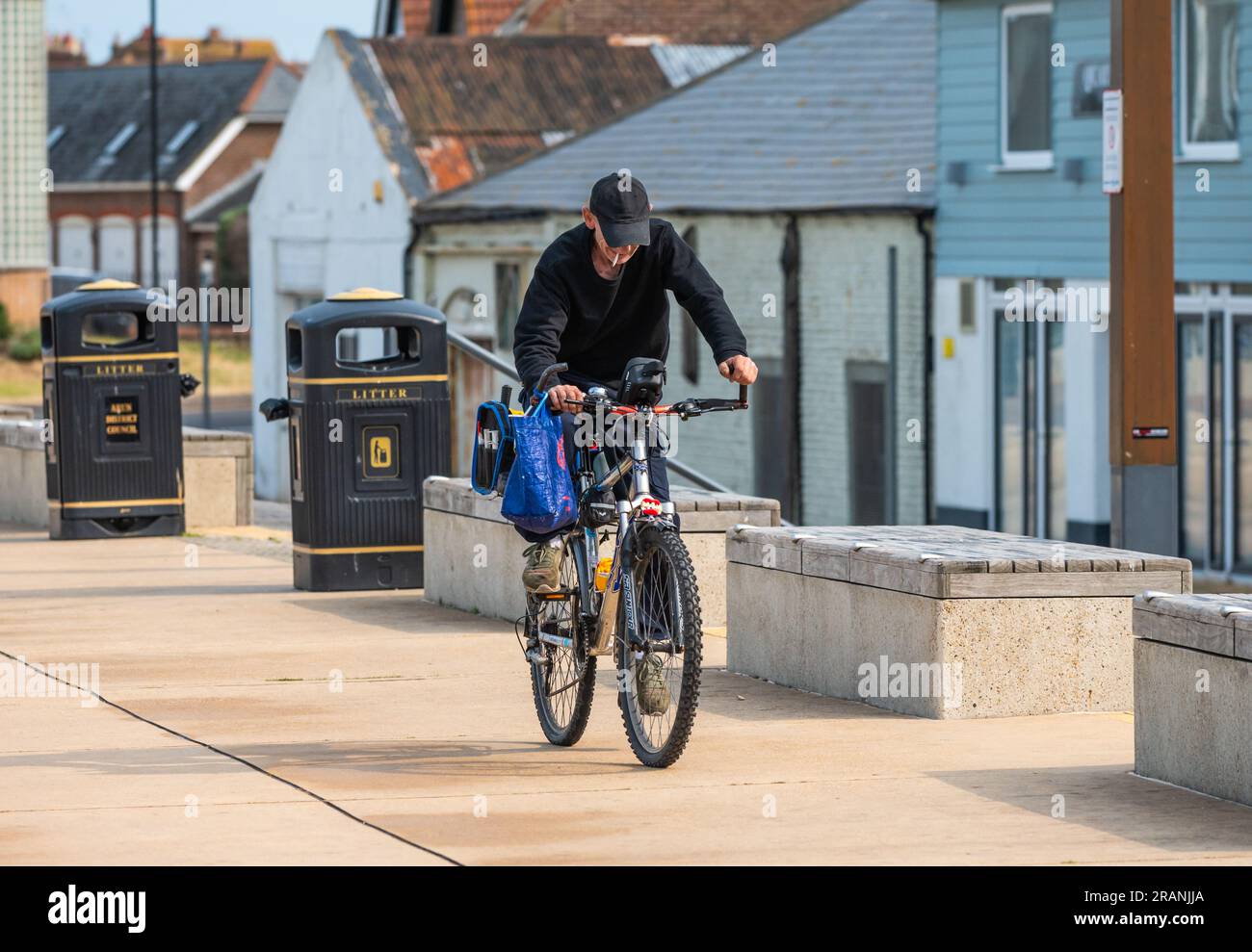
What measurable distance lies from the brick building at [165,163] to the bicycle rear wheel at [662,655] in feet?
230

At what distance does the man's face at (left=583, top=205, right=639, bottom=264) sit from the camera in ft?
26.2

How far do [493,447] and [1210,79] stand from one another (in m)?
16.4

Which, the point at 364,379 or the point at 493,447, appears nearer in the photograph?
the point at 493,447

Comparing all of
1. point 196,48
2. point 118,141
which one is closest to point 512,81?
point 118,141

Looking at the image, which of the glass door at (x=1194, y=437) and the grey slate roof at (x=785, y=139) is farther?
the grey slate roof at (x=785, y=139)

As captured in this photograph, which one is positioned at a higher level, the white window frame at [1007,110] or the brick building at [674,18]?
the brick building at [674,18]

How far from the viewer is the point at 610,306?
320 inches

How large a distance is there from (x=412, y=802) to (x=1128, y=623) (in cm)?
275

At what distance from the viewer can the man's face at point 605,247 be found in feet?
26.2

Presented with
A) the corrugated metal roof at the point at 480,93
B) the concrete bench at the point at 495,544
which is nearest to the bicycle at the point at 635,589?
Result: the concrete bench at the point at 495,544

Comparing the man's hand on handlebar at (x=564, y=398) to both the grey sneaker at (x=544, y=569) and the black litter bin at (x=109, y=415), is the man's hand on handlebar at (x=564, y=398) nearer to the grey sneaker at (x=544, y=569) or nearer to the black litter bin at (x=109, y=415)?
the grey sneaker at (x=544, y=569)

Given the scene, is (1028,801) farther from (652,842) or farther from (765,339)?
(765,339)

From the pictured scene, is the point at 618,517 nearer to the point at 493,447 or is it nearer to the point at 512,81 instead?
the point at 493,447
